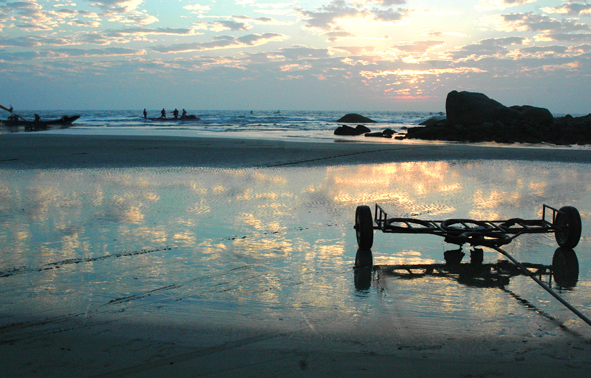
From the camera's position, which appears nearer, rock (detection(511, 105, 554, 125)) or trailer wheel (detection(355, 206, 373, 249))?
trailer wheel (detection(355, 206, 373, 249))

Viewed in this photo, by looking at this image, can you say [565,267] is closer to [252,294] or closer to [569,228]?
[569,228]

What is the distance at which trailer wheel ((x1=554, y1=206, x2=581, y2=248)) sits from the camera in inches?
228

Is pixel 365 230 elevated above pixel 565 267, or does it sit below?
above

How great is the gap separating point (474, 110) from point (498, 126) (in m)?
7.77

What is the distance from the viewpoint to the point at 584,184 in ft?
37.5

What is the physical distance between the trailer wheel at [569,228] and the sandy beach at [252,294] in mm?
173

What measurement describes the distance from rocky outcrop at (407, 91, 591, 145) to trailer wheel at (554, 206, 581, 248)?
85.4 ft

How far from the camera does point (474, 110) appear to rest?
41688 mm

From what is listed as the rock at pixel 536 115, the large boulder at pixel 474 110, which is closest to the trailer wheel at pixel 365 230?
the rock at pixel 536 115

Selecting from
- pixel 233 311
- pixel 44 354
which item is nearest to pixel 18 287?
pixel 44 354

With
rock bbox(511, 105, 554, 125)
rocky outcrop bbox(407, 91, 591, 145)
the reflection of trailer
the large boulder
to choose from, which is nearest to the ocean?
the large boulder

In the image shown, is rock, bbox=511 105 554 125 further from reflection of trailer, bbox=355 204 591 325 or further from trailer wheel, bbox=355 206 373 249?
trailer wheel, bbox=355 206 373 249

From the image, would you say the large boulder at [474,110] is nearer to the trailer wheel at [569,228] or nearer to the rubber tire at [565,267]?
the trailer wheel at [569,228]

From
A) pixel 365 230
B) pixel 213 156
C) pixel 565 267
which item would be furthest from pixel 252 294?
pixel 213 156
